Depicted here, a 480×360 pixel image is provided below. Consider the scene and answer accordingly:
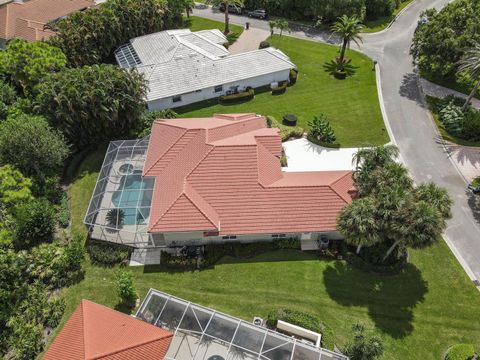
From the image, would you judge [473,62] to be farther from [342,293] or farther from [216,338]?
[216,338]

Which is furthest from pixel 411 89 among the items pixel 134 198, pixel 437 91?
pixel 134 198

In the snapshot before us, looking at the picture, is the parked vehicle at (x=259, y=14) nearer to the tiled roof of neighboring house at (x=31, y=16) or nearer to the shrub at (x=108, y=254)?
the tiled roof of neighboring house at (x=31, y=16)

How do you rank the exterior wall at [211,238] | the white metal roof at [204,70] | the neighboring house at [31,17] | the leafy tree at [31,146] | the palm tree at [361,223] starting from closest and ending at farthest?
the palm tree at [361,223]
the exterior wall at [211,238]
the leafy tree at [31,146]
the white metal roof at [204,70]
the neighboring house at [31,17]

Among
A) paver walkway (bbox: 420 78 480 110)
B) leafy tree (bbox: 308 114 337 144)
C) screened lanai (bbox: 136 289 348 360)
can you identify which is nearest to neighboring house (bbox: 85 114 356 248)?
screened lanai (bbox: 136 289 348 360)

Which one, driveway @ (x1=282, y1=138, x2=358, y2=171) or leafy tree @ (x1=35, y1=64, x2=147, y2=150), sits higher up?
leafy tree @ (x1=35, y1=64, x2=147, y2=150)

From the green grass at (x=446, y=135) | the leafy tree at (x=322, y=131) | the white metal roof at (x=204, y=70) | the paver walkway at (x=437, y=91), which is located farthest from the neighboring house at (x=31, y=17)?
the green grass at (x=446, y=135)

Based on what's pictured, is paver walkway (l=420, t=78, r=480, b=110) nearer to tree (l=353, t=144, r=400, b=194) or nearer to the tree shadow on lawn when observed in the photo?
tree (l=353, t=144, r=400, b=194)

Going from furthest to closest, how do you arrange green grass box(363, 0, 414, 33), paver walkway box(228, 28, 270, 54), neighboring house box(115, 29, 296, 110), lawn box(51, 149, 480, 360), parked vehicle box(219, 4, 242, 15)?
parked vehicle box(219, 4, 242, 15) < green grass box(363, 0, 414, 33) < paver walkway box(228, 28, 270, 54) < neighboring house box(115, 29, 296, 110) < lawn box(51, 149, 480, 360)
